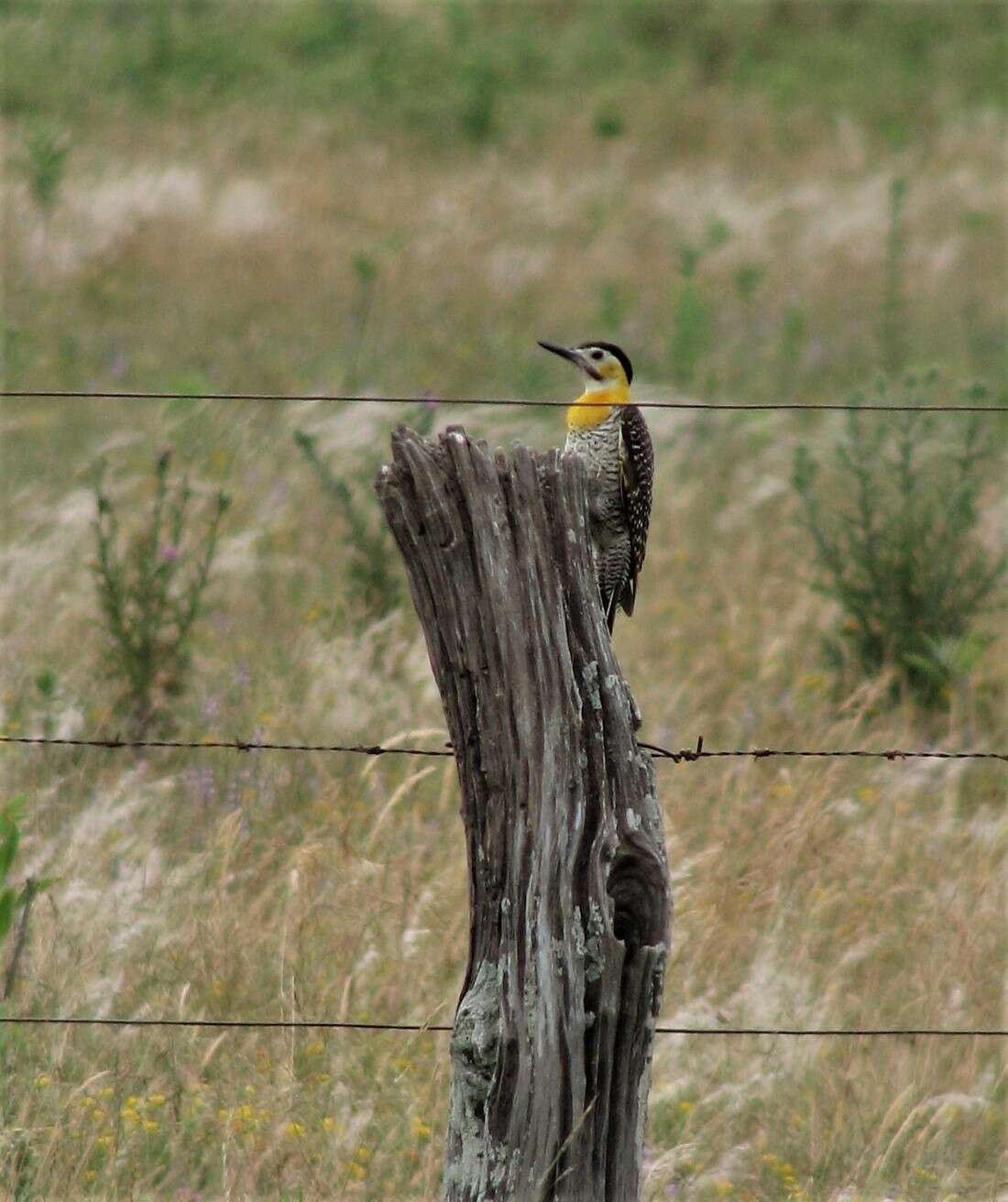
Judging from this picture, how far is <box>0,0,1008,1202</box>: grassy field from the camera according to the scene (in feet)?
12.6

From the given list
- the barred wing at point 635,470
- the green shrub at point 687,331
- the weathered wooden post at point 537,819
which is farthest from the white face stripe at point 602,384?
the green shrub at point 687,331

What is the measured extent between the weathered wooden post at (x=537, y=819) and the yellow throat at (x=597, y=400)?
4.76 feet

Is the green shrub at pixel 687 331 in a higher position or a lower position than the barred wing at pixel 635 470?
higher

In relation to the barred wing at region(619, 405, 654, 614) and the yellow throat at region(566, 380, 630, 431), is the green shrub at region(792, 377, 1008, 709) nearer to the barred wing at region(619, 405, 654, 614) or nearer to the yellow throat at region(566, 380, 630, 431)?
the yellow throat at region(566, 380, 630, 431)

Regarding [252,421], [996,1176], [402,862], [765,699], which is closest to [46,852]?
[402,862]

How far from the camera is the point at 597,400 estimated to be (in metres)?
4.21

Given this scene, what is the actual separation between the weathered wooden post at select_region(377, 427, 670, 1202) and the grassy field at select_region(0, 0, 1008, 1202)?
0.88 metres

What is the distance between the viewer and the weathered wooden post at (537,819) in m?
2.68

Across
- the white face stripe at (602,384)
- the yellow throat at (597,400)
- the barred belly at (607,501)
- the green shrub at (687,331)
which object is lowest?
the barred belly at (607,501)

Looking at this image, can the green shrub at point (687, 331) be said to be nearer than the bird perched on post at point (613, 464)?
No

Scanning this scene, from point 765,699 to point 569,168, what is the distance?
453 inches

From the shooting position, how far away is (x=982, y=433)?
9.50 metres

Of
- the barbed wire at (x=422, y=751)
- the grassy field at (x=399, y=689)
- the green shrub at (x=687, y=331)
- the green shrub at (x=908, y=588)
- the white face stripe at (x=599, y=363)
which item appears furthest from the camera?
the green shrub at (x=687, y=331)

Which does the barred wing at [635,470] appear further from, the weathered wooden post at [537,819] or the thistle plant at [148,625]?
the thistle plant at [148,625]
